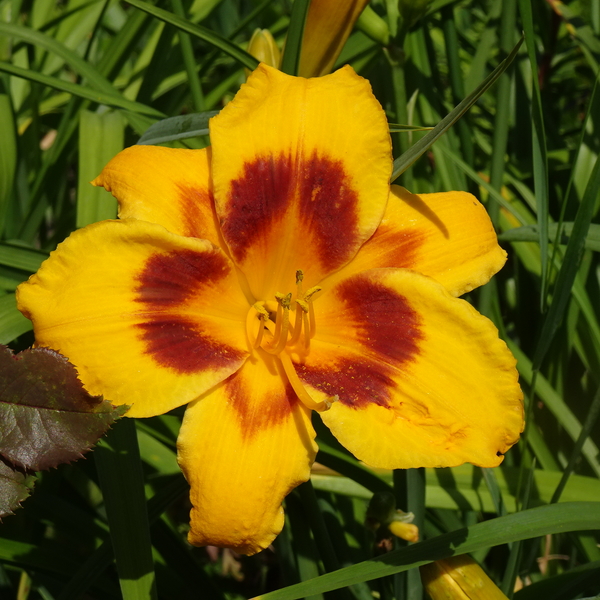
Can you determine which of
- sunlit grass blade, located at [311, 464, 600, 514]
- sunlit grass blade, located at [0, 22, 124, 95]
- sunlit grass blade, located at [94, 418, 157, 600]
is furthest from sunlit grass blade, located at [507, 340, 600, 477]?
sunlit grass blade, located at [0, 22, 124, 95]

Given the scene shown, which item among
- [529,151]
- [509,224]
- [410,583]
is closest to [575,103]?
[529,151]

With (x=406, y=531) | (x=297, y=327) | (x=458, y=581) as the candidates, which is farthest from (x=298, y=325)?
(x=458, y=581)

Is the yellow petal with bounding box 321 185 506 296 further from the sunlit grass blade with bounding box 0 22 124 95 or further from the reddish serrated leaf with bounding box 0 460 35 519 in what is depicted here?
the sunlit grass blade with bounding box 0 22 124 95

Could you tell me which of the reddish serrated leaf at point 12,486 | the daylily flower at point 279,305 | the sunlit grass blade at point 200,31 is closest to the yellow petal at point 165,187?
the daylily flower at point 279,305

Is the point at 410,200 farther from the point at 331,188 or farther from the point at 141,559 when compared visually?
the point at 141,559

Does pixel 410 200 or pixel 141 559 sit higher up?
pixel 410 200

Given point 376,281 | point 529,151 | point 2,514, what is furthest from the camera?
point 529,151
